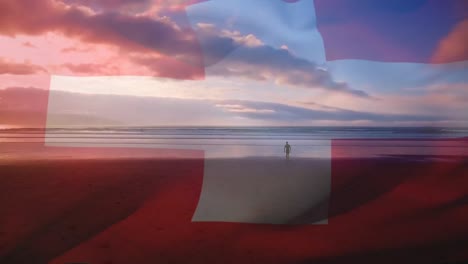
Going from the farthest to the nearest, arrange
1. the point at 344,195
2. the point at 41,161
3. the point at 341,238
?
1. the point at 41,161
2. the point at 344,195
3. the point at 341,238

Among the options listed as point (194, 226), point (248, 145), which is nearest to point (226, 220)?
point (194, 226)

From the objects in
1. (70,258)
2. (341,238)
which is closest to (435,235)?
(341,238)

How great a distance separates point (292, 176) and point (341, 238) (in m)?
5.54

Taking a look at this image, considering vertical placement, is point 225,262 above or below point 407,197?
below

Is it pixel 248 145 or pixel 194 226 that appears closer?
pixel 194 226

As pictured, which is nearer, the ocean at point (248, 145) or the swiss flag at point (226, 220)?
the swiss flag at point (226, 220)

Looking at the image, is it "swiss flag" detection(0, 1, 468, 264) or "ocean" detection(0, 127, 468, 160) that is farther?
"ocean" detection(0, 127, 468, 160)

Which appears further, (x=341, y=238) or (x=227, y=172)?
(x=227, y=172)

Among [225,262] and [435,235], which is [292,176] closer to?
[435,235]

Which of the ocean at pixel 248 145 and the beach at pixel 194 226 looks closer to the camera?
the beach at pixel 194 226

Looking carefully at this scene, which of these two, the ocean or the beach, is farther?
the ocean

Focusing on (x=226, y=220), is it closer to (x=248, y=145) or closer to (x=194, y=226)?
(x=194, y=226)

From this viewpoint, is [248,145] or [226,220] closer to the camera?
[226,220]

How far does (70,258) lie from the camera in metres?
5.12
